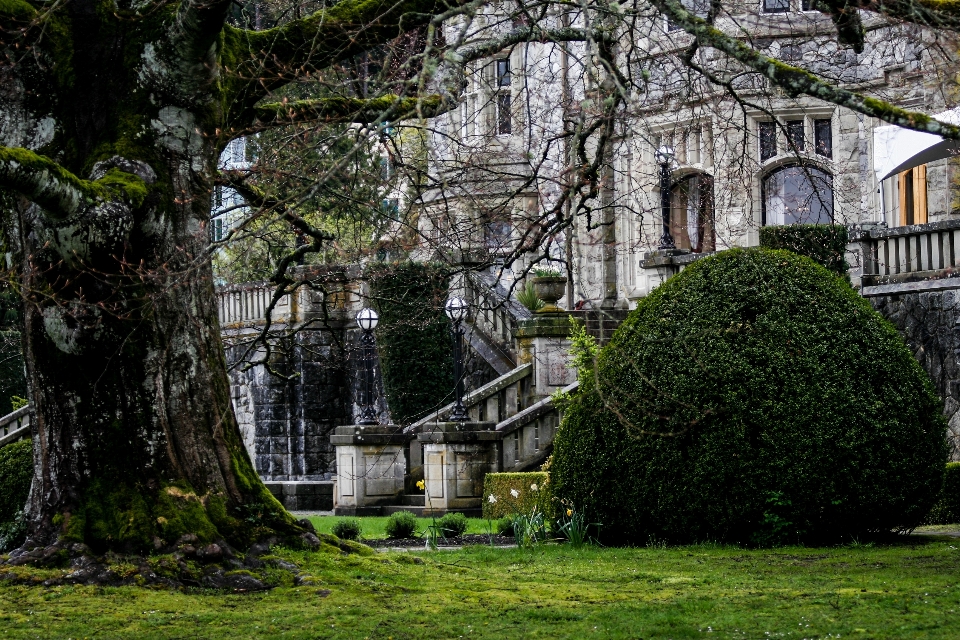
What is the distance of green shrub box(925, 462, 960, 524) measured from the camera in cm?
1442

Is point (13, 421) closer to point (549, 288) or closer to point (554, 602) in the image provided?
point (549, 288)

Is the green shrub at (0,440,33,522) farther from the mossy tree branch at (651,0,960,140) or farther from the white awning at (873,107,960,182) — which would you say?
the white awning at (873,107,960,182)

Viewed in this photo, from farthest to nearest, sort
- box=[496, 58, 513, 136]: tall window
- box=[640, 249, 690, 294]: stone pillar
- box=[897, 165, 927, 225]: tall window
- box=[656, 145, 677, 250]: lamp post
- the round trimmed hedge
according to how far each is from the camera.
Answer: box=[897, 165, 927, 225]: tall window < box=[640, 249, 690, 294]: stone pillar < box=[656, 145, 677, 250]: lamp post < box=[496, 58, 513, 136]: tall window < the round trimmed hedge

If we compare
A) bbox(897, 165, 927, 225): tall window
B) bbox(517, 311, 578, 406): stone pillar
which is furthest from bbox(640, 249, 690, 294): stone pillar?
bbox(897, 165, 927, 225): tall window

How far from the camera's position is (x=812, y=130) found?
24.2m

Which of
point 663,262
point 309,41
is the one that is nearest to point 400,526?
point 309,41

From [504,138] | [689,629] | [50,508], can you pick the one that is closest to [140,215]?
[50,508]

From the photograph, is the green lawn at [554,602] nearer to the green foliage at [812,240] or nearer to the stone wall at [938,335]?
the green foliage at [812,240]

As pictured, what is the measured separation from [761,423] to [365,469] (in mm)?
9739

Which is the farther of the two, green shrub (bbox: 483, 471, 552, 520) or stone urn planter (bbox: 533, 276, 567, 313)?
stone urn planter (bbox: 533, 276, 567, 313)

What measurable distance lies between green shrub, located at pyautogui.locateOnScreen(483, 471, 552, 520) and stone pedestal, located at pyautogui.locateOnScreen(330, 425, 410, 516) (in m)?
2.64

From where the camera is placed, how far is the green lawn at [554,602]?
7.21 meters

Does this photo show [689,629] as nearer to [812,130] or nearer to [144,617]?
[144,617]

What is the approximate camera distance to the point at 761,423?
36.5 ft
